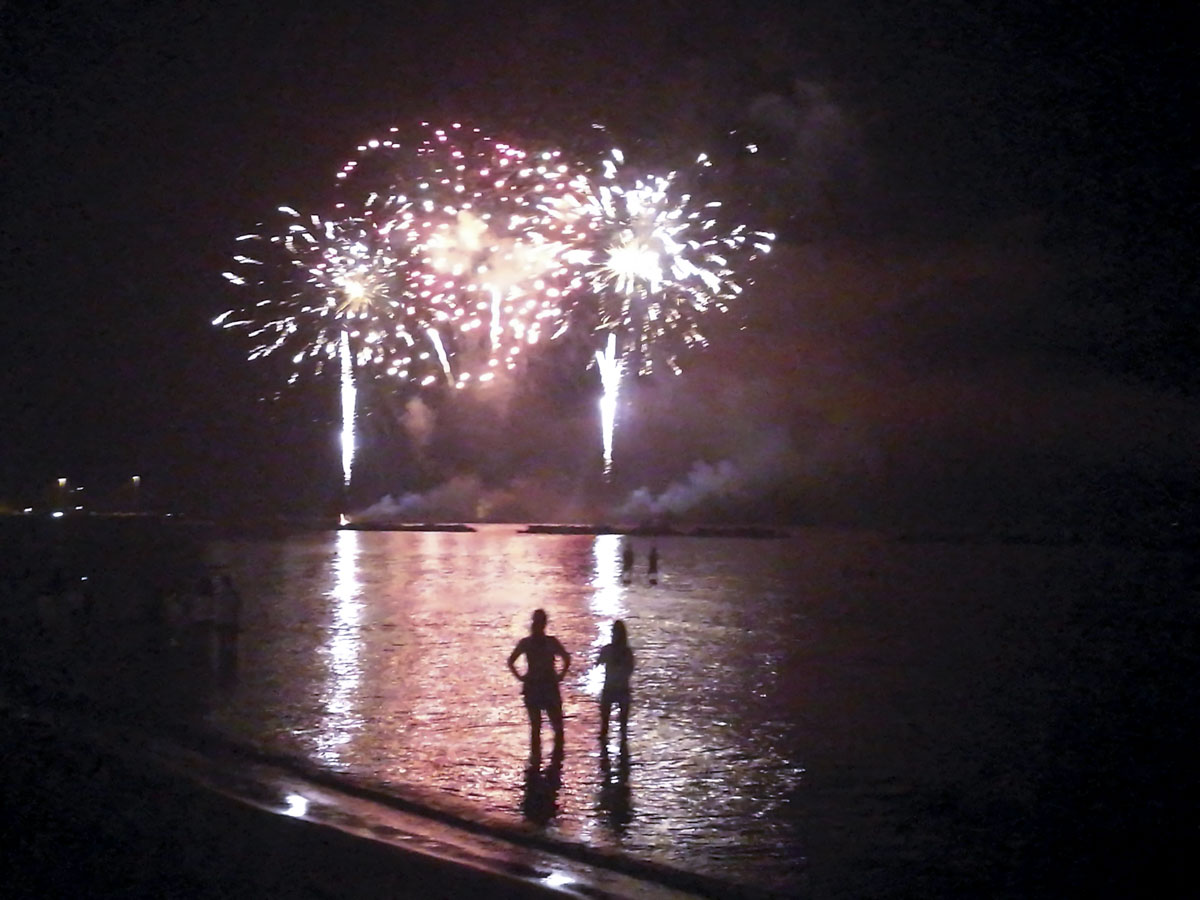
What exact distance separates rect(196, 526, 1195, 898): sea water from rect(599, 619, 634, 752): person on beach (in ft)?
1.05

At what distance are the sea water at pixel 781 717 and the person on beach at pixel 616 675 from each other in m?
0.32

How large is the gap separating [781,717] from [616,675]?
9.19ft

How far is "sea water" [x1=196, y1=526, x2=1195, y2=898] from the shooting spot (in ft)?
30.6

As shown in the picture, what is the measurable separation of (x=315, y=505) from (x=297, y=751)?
6735cm

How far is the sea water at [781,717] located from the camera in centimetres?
934

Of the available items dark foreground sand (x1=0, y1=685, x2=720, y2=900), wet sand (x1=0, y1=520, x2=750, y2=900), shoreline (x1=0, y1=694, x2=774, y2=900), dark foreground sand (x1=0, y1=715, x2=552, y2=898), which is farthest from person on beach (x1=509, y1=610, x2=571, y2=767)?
dark foreground sand (x1=0, y1=715, x2=552, y2=898)

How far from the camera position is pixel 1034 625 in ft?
77.5

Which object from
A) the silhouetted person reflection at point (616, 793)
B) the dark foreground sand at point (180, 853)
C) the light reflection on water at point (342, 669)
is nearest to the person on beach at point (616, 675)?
the silhouetted person reflection at point (616, 793)

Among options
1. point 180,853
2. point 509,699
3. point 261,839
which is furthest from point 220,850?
point 509,699

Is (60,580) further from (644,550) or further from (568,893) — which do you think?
(644,550)

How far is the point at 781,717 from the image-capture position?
1417cm

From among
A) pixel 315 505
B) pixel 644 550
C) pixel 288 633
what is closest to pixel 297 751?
pixel 288 633

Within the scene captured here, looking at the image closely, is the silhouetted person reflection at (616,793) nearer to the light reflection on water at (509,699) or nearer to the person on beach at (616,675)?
the light reflection on water at (509,699)

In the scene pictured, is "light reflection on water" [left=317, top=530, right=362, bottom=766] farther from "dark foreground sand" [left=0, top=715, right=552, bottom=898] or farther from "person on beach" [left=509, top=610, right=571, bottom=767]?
"dark foreground sand" [left=0, top=715, right=552, bottom=898]
